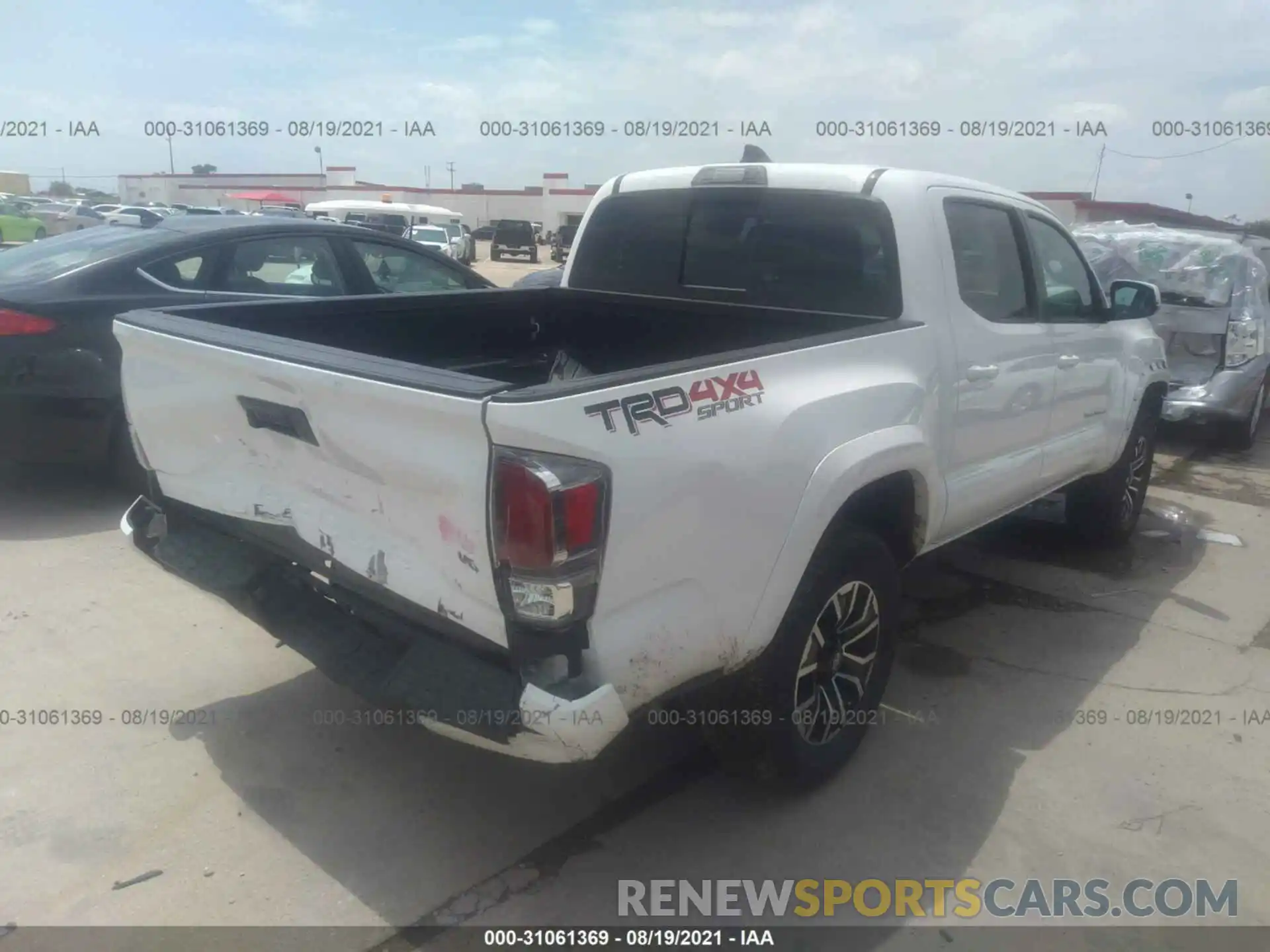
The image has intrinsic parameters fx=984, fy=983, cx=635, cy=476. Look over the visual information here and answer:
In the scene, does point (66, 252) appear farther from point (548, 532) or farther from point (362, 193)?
point (362, 193)

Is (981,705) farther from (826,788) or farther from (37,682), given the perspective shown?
(37,682)

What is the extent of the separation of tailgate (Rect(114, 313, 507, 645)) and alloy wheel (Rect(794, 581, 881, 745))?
1168 millimetres

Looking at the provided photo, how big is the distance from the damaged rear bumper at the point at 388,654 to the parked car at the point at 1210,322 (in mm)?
7274

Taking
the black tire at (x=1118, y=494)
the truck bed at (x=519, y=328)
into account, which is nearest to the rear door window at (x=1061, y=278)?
the black tire at (x=1118, y=494)

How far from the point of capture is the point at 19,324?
4949 mm

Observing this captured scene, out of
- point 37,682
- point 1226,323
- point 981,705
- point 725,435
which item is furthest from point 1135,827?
point 1226,323

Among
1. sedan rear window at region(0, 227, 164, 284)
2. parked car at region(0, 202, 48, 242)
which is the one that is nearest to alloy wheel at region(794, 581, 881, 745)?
sedan rear window at region(0, 227, 164, 284)

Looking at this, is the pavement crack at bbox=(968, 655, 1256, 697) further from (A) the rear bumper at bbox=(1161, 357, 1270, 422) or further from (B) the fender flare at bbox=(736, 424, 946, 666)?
(A) the rear bumper at bbox=(1161, 357, 1270, 422)

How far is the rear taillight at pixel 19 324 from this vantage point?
493cm

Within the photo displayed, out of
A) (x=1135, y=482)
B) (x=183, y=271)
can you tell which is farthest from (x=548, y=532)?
(x=1135, y=482)

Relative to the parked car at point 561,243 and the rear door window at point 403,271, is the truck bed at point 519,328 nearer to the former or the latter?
the rear door window at point 403,271

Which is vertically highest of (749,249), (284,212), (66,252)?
(749,249)

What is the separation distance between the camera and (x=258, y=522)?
9.44 feet

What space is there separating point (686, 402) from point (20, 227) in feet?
107
